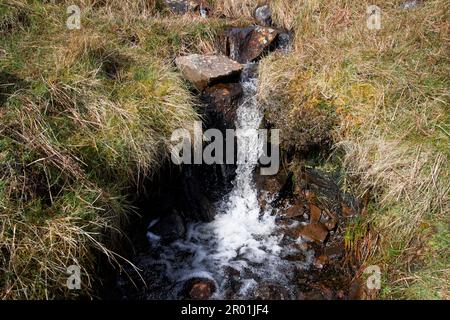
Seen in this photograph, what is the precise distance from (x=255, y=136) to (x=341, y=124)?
3.64ft

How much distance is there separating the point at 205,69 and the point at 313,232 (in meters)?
2.67

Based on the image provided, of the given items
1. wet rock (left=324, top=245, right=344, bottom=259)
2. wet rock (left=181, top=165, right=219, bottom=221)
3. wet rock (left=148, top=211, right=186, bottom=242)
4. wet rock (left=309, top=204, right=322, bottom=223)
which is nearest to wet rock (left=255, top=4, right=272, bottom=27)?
wet rock (left=181, top=165, right=219, bottom=221)

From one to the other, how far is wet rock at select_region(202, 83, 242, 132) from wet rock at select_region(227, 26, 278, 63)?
124cm

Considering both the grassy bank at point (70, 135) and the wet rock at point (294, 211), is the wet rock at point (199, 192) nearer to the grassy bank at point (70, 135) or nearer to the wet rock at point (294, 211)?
the grassy bank at point (70, 135)

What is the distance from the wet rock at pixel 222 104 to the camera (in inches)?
199

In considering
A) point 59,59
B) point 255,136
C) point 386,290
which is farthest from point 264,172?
point 59,59

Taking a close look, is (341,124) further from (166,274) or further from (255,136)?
(166,274)

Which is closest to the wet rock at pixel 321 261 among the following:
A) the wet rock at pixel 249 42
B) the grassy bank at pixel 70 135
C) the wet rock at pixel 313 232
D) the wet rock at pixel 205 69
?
the wet rock at pixel 313 232

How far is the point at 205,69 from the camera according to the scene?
17.8 ft

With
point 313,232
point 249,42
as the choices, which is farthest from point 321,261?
point 249,42

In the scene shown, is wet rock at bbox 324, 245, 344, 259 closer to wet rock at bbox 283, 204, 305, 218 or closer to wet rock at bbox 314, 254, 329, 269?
wet rock at bbox 314, 254, 329, 269

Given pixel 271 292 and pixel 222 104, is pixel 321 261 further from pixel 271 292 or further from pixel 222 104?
pixel 222 104

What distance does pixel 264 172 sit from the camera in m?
4.80

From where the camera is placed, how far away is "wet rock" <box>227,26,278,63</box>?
642 cm
